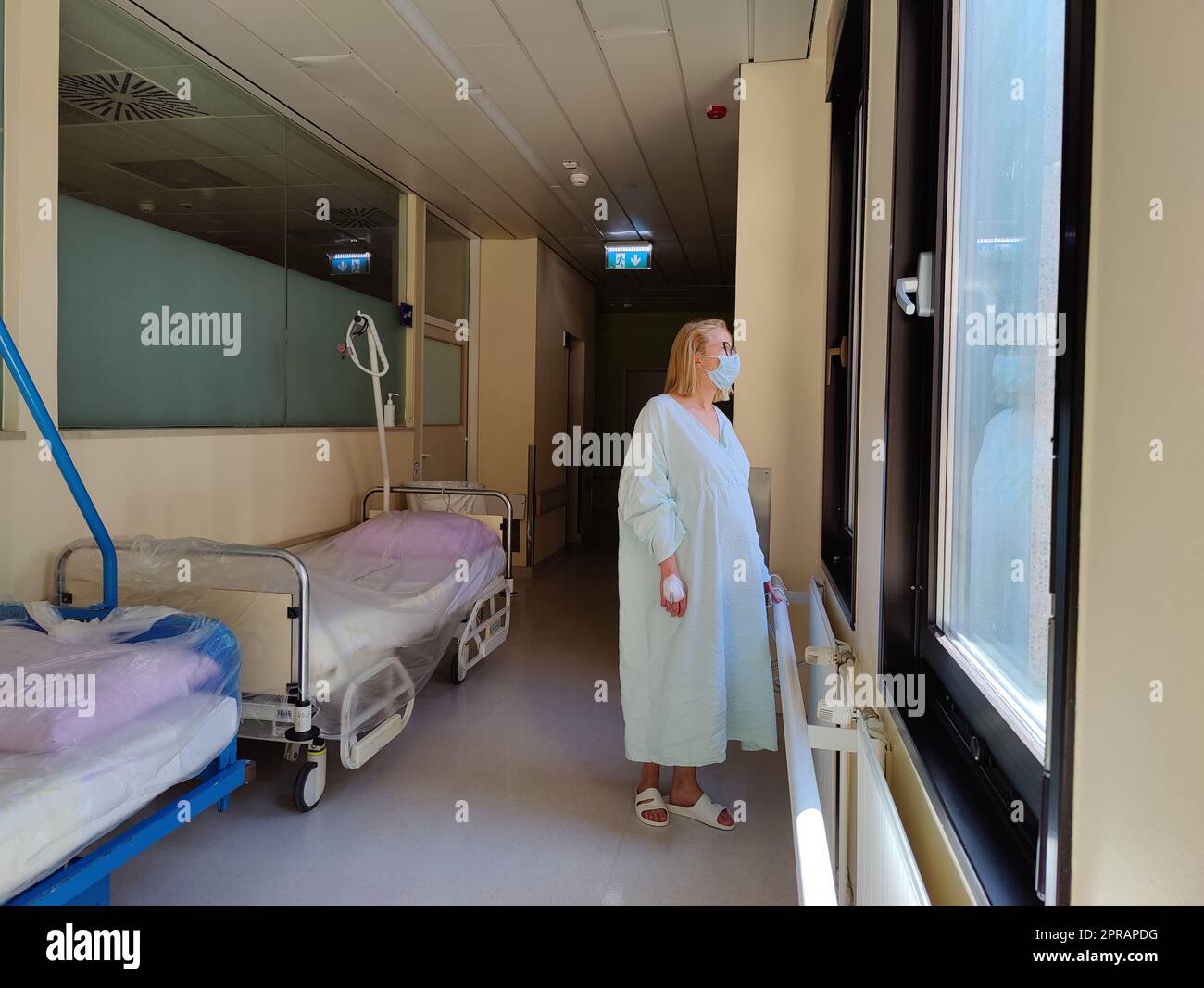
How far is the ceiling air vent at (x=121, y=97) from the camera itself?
2.95 metres

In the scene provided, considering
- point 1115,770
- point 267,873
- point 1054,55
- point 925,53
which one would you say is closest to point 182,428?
point 267,873

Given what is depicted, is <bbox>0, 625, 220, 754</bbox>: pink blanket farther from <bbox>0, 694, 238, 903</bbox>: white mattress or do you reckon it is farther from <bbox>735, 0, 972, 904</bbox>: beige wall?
<bbox>735, 0, 972, 904</bbox>: beige wall

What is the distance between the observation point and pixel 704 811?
107 inches

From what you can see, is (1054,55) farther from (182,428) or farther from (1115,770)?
(182,428)

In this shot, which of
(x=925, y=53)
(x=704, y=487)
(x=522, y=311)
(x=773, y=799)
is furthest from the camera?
(x=522, y=311)

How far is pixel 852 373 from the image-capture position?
2617 mm

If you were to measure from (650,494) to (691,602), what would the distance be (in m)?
0.38

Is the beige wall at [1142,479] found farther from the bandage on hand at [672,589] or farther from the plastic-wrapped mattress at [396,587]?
the plastic-wrapped mattress at [396,587]

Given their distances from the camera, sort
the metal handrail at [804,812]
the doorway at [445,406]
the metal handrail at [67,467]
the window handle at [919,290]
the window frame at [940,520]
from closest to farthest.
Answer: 1. the window frame at [940,520]
2. the metal handrail at [804,812]
3. the window handle at [919,290]
4. the metal handrail at [67,467]
5. the doorway at [445,406]

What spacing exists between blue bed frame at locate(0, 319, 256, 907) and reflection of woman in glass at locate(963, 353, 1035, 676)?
177 centimetres

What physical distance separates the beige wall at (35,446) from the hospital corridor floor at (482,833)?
0.99m

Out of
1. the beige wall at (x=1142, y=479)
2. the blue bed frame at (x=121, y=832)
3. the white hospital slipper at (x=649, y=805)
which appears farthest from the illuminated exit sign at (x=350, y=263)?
the beige wall at (x=1142, y=479)

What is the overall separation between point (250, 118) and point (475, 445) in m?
3.74

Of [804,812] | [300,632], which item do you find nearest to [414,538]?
[300,632]
